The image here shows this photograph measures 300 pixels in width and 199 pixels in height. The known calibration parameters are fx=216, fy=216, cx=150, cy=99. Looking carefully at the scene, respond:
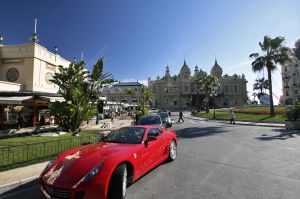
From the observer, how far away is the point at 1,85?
20031 mm

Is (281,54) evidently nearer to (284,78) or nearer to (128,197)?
(128,197)

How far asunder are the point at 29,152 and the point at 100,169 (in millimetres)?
5592

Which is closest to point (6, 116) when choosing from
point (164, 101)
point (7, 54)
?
point (7, 54)

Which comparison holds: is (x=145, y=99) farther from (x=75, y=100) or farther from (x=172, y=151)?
(x=172, y=151)

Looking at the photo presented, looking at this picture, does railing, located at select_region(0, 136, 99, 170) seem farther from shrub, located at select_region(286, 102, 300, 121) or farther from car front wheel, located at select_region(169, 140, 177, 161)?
shrub, located at select_region(286, 102, 300, 121)

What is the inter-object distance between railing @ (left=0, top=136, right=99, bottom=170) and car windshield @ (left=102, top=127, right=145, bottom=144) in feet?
3.80

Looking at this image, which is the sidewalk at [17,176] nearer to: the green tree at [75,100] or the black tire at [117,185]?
the black tire at [117,185]

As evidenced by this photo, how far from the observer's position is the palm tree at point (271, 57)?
3019 cm

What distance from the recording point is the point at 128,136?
6.12m

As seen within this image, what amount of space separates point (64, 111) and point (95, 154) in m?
9.68

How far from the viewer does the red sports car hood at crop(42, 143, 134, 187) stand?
12.7 feet

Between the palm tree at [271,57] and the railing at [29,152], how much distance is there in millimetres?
29032

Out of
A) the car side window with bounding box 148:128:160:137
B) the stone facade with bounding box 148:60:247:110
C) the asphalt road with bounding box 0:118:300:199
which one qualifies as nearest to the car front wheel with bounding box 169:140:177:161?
the asphalt road with bounding box 0:118:300:199

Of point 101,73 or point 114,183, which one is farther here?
point 101,73
